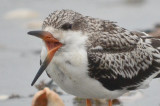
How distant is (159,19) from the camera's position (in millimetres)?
14469

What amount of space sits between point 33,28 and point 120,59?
5.49 meters

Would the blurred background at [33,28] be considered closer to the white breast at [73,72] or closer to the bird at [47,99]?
the bird at [47,99]

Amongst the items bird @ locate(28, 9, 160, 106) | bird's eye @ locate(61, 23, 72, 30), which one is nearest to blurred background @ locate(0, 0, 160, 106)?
bird @ locate(28, 9, 160, 106)

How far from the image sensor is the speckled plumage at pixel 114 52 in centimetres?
847

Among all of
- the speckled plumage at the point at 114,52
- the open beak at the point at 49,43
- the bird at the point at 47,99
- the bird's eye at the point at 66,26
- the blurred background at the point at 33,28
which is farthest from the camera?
the blurred background at the point at 33,28

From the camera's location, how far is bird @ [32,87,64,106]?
28.2 ft

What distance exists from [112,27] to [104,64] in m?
0.74

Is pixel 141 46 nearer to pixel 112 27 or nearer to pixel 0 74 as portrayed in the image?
pixel 112 27

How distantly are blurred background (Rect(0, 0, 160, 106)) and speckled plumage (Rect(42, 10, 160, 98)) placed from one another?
2.53 feet

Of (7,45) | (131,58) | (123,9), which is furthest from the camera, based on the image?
(123,9)

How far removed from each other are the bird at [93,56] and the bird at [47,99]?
0.19 meters

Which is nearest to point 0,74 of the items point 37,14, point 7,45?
point 7,45

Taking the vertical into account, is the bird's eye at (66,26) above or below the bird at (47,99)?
above

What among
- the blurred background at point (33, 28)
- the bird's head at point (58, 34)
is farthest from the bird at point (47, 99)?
the blurred background at point (33, 28)
